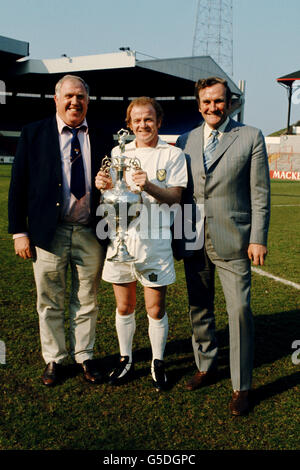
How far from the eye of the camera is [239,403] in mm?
2619

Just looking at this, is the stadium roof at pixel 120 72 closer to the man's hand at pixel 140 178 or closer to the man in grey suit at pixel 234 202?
the man in grey suit at pixel 234 202

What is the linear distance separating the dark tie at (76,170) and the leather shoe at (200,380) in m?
1.43

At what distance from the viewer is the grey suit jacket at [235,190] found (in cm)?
257

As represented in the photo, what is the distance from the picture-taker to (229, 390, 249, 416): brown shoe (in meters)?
2.58

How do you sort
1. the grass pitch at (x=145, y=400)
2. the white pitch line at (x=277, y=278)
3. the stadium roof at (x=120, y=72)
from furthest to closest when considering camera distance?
A: the stadium roof at (x=120, y=72) < the white pitch line at (x=277, y=278) < the grass pitch at (x=145, y=400)

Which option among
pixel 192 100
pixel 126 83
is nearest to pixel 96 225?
pixel 126 83

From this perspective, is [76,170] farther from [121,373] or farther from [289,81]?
[289,81]

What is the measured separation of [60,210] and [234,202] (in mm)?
1098

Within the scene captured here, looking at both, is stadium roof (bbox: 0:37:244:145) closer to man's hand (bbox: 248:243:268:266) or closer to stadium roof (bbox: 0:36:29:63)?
stadium roof (bbox: 0:36:29:63)

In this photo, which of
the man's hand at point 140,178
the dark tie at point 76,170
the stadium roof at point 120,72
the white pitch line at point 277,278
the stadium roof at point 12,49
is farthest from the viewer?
the stadium roof at point 120,72

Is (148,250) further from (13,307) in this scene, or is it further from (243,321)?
(13,307)

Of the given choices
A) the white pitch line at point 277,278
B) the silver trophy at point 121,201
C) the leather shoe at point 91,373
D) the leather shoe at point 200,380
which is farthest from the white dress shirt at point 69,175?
the white pitch line at point 277,278

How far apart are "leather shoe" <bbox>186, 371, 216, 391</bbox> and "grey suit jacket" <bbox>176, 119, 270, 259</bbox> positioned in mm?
870

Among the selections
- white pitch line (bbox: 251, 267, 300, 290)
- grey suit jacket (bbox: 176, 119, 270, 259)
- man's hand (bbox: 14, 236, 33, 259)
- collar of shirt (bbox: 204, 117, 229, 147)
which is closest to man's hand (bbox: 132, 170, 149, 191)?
grey suit jacket (bbox: 176, 119, 270, 259)
